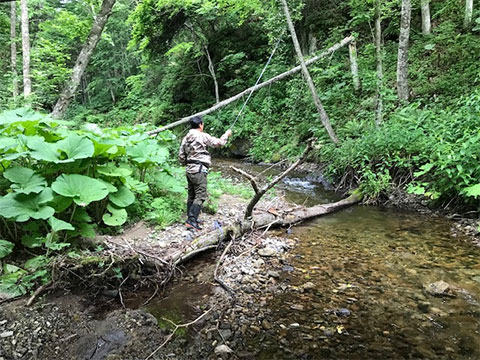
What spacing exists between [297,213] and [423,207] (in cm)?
304

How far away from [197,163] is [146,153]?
863 millimetres

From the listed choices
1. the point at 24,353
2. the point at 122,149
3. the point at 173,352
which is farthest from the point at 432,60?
the point at 24,353

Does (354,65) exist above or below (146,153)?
above

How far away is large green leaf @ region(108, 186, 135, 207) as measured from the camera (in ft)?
14.2

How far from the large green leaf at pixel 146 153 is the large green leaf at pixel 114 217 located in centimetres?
93

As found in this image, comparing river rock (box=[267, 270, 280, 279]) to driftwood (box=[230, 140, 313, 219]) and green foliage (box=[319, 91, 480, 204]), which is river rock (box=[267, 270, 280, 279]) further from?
green foliage (box=[319, 91, 480, 204])

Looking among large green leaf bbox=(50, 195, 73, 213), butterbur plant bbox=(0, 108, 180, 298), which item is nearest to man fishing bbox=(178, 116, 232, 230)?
butterbur plant bbox=(0, 108, 180, 298)

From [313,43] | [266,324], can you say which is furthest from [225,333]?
[313,43]

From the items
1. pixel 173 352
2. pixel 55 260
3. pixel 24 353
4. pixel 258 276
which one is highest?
pixel 55 260

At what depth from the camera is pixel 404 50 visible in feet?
30.5

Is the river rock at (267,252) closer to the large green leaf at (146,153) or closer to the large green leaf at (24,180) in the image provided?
the large green leaf at (146,153)

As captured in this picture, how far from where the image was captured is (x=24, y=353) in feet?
8.71

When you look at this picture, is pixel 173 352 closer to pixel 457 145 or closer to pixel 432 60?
pixel 457 145

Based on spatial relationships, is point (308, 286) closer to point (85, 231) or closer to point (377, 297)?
point (377, 297)
